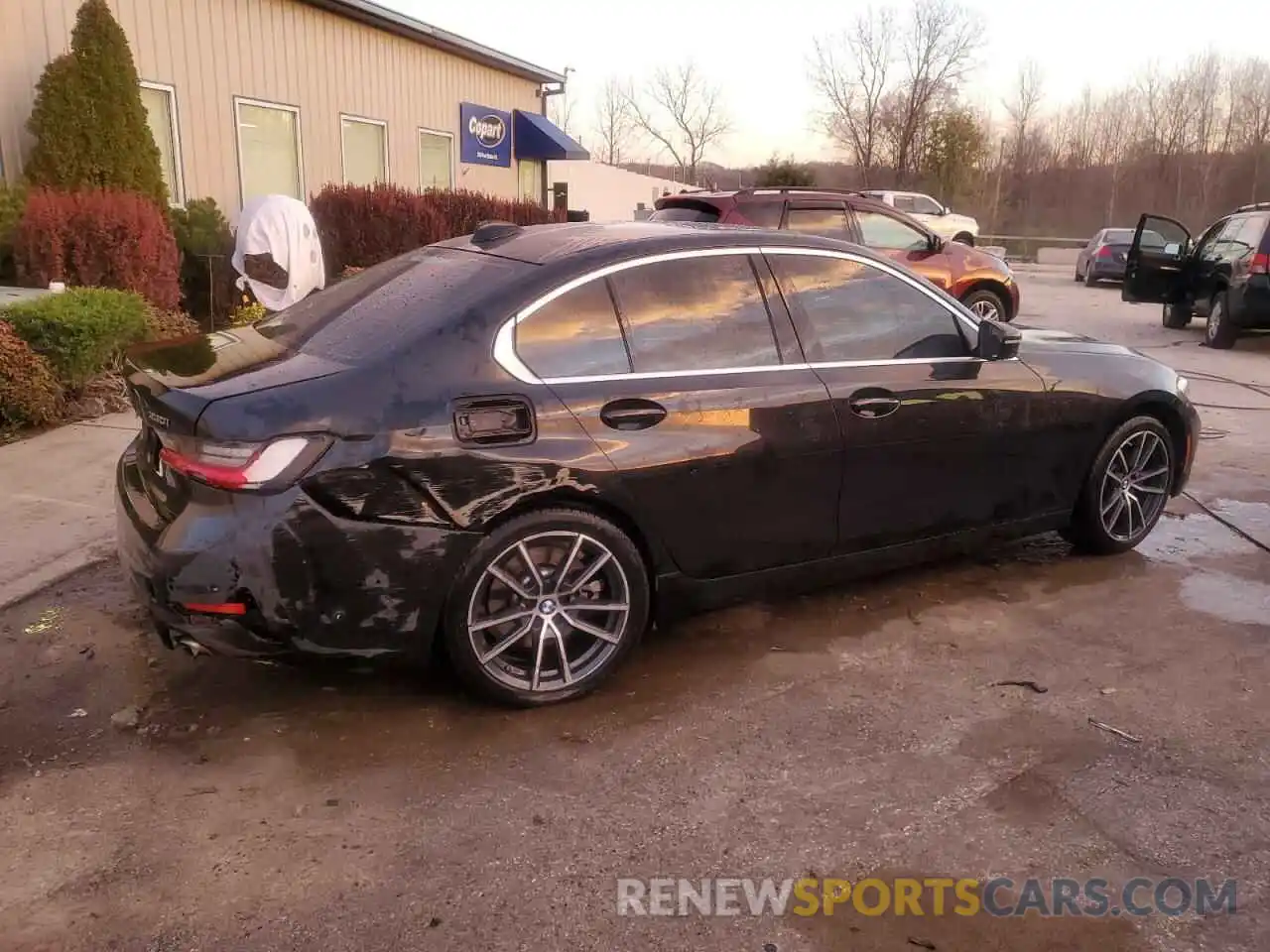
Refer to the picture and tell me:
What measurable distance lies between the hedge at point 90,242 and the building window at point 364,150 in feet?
19.2

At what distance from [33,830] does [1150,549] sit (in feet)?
16.6

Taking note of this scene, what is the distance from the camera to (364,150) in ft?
49.9

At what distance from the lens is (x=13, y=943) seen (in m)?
2.42

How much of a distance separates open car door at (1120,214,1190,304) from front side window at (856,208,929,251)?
178 inches

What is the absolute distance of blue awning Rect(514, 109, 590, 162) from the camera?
1923cm

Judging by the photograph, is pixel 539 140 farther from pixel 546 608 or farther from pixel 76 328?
pixel 546 608

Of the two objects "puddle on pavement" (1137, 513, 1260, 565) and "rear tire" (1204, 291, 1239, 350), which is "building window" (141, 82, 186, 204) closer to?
"puddle on pavement" (1137, 513, 1260, 565)

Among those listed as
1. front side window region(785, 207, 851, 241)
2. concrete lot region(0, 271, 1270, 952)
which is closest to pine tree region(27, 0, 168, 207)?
front side window region(785, 207, 851, 241)

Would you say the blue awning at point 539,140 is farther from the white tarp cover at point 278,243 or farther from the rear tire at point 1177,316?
the rear tire at point 1177,316

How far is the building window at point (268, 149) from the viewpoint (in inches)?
499

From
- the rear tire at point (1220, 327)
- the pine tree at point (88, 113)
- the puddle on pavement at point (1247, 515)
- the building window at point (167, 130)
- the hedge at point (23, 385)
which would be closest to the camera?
the puddle on pavement at point (1247, 515)

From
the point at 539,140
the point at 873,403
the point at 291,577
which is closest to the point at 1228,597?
the point at 873,403

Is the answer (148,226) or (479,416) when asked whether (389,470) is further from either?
(148,226)

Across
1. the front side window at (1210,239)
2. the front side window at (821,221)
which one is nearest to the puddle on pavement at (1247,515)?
the front side window at (821,221)
